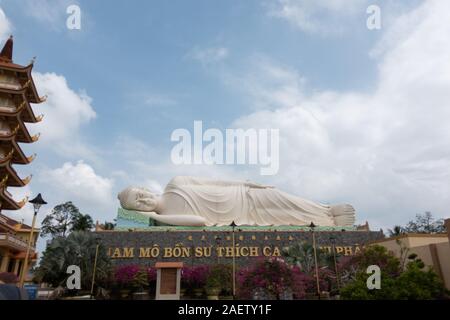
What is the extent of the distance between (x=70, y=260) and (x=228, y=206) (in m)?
7.47

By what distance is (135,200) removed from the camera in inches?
688

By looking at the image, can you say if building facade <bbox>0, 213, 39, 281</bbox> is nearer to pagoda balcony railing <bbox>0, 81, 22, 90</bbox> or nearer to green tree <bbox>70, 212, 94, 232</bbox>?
pagoda balcony railing <bbox>0, 81, 22, 90</bbox>

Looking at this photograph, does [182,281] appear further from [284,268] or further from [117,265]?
[284,268]

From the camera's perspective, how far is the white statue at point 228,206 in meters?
17.3

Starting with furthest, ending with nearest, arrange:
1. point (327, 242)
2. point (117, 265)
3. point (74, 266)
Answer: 1. point (327, 242)
2. point (117, 265)
3. point (74, 266)

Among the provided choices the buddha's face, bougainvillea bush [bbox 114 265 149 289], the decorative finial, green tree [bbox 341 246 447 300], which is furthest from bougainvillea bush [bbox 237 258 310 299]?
the decorative finial

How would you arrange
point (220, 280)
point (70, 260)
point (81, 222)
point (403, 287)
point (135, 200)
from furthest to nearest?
point (81, 222), point (135, 200), point (220, 280), point (70, 260), point (403, 287)

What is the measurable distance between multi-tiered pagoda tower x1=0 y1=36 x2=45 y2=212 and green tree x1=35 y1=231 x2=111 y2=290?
4934 millimetres

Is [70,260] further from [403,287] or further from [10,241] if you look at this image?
[403,287]

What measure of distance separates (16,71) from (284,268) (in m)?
15.3

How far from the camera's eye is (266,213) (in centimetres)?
1789

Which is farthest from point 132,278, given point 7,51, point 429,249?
point 7,51
